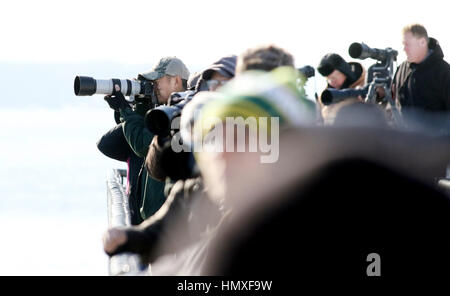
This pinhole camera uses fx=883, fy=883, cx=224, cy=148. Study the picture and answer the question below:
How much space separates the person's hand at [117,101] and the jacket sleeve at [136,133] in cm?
12

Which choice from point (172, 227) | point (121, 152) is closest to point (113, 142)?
point (121, 152)

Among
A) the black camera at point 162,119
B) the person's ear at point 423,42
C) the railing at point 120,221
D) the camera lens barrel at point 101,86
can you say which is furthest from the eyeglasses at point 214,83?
the person's ear at point 423,42

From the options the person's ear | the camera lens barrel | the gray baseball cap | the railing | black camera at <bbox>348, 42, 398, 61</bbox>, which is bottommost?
the railing

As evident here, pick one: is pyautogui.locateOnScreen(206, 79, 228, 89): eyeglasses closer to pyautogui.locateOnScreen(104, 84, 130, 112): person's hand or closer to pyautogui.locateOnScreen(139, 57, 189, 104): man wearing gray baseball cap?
pyautogui.locateOnScreen(139, 57, 189, 104): man wearing gray baseball cap

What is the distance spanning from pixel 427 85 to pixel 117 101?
2.29 meters

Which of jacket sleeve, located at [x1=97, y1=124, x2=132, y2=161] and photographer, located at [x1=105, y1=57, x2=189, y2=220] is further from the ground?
photographer, located at [x1=105, y1=57, x2=189, y2=220]

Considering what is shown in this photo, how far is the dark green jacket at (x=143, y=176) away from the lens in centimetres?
552

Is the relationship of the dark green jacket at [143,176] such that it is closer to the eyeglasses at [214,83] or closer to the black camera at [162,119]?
the black camera at [162,119]

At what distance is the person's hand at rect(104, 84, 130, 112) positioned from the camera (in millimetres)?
6301

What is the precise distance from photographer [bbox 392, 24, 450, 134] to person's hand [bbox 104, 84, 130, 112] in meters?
2.04

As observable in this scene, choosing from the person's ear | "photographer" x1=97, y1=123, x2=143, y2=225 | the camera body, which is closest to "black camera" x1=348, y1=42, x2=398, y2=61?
the camera body

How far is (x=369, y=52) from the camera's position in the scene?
6.73m

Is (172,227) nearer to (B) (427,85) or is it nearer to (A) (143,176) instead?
(A) (143,176)

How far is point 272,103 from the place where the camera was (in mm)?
1918
